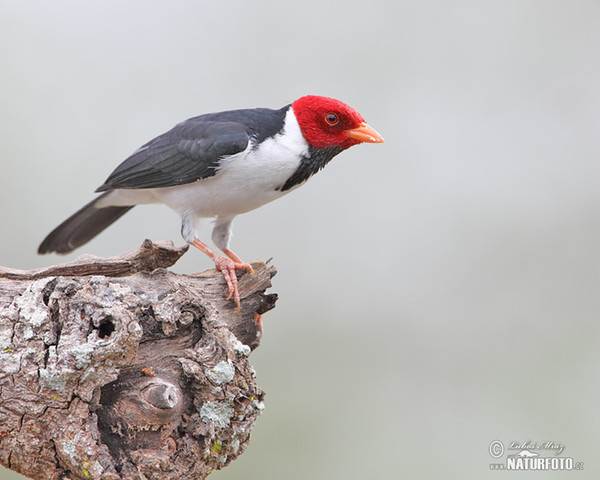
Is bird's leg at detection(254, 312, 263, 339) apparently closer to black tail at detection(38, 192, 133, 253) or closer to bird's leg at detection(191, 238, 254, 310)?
bird's leg at detection(191, 238, 254, 310)

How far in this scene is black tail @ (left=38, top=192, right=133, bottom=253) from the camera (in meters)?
4.92

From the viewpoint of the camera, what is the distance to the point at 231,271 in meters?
3.68

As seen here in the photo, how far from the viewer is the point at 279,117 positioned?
452 centimetres

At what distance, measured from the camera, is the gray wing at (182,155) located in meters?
4.23

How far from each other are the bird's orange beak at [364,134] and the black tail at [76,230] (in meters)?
1.81

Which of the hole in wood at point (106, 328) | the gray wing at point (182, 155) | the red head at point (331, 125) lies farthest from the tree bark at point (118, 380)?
the red head at point (331, 125)

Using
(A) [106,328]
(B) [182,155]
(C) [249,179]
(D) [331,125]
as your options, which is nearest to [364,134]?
(D) [331,125]

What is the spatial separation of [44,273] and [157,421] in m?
1.02

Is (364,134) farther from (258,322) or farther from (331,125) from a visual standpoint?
(258,322)

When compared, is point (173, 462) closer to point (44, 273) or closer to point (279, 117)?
point (44, 273)

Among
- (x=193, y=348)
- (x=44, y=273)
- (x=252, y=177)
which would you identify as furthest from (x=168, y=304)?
(x=252, y=177)

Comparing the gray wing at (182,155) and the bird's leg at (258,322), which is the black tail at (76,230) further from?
the bird's leg at (258,322)

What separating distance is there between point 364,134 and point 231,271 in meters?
1.35

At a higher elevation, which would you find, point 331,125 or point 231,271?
point 331,125
